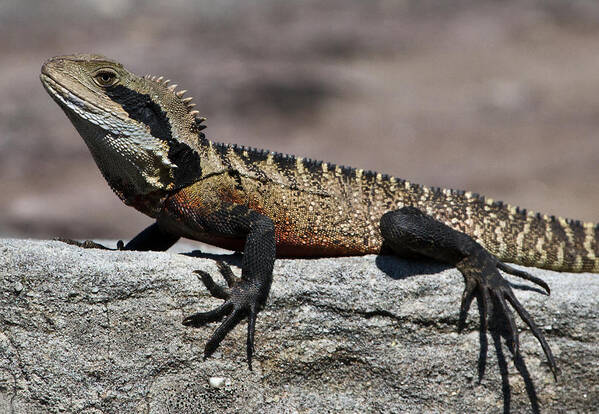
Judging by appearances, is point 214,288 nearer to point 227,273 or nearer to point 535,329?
point 227,273

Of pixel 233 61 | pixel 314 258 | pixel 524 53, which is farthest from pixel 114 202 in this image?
pixel 524 53

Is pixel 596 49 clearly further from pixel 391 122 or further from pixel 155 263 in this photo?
pixel 155 263

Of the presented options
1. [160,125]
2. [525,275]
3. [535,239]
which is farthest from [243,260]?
[535,239]

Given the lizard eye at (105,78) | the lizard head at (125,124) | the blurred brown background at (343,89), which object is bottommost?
the lizard head at (125,124)

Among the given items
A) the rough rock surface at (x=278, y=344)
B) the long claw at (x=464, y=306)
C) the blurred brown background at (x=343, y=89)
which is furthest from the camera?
the blurred brown background at (x=343, y=89)

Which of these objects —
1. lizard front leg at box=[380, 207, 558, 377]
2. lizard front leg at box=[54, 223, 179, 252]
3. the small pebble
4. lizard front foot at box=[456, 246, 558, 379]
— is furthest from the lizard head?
lizard front foot at box=[456, 246, 558, 379]

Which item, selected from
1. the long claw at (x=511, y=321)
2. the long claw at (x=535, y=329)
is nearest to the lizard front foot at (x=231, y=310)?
the long claw at (x=511, y=321)

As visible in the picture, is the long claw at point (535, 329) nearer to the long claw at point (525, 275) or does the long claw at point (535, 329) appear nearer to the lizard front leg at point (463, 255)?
the lizard front leg at point (463, 255)

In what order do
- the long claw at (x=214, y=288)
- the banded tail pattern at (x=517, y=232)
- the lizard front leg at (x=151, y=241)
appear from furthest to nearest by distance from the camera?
the lizard front leg at (x=151, y=241), the banded tail pattern at (x=517, y=232), the long claw at (x=214, y=288)
